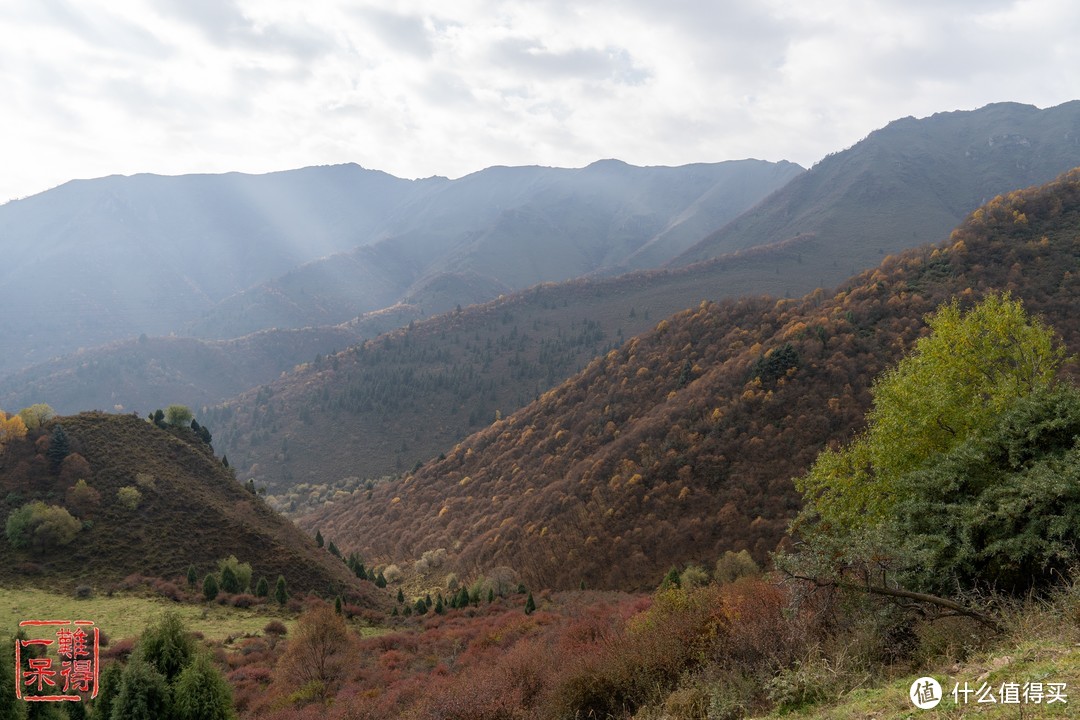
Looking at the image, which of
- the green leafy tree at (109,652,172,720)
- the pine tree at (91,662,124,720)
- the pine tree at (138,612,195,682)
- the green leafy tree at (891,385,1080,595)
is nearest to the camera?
the green leafy tree at (891,385,1080,595)

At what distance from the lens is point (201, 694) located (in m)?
16.0

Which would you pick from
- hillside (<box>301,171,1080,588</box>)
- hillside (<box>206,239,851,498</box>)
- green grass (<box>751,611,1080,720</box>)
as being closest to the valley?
green grass (<box>751,611,1080,720</box>)

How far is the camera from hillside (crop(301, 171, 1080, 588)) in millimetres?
44844

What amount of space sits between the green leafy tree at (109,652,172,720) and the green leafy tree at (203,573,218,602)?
21.1 metres

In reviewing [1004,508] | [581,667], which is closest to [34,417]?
[581,667]

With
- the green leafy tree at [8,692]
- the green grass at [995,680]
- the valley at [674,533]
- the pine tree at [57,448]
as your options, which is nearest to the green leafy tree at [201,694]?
the valley at [674,533]

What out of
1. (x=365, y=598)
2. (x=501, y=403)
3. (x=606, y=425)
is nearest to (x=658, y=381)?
(x=606, y=425)

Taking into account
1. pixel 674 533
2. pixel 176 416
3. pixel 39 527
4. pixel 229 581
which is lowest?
pixel 674 533

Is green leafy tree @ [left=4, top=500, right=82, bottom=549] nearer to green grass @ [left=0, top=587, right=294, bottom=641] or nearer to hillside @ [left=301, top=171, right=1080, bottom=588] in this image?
green grass @ [left=0, top=587, right=294, bottom=641]

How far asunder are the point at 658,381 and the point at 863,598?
61.1 metres

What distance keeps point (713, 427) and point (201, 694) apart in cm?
4457

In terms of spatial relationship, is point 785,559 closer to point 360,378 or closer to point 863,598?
point 863,598

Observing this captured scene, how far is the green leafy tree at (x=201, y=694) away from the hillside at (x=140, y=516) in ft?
84.7

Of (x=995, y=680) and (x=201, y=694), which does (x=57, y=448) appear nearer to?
(x=201, y=694)
